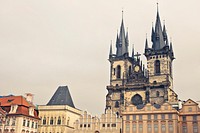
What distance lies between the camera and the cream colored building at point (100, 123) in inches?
2613

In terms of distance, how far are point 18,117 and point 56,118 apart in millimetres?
9929

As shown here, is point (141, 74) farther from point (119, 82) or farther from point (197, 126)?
point (197, 126)

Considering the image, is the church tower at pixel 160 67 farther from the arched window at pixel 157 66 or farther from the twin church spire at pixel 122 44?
the twin church spire at pixel 122 44

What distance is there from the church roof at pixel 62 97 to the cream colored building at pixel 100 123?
27.1 ft

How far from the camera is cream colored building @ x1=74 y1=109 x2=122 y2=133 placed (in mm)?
66375

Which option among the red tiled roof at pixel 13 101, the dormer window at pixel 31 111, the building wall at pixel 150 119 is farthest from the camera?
the dormer window at pixel 31 111

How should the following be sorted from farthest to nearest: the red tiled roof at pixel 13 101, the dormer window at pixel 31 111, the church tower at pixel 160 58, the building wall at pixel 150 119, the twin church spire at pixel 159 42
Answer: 1. the twin church spire at pixel 159 42
2. the church tower at pixel 160 58
3. the dormer window at pixel 31 111
4. the red tiled roof at pixel 13 101
5. the building wall at pixel 150 119

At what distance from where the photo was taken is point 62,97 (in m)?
77.0

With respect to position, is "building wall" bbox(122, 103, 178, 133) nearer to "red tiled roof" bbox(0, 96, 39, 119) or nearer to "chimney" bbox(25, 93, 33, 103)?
"red tiled roof" bbox(0, 96, 39, 119)

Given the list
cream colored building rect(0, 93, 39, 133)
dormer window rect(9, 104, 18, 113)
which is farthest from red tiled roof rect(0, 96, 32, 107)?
dormer window rect(9, 104, 18, 113)

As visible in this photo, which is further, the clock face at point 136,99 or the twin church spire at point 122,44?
the twin church spire at point 122,44

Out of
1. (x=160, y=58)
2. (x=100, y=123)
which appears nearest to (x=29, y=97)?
(x=100, y=123)

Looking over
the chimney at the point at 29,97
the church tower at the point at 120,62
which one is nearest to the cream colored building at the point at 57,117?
the chimney at the point at 29,97

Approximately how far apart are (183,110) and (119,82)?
25853 millimetres
